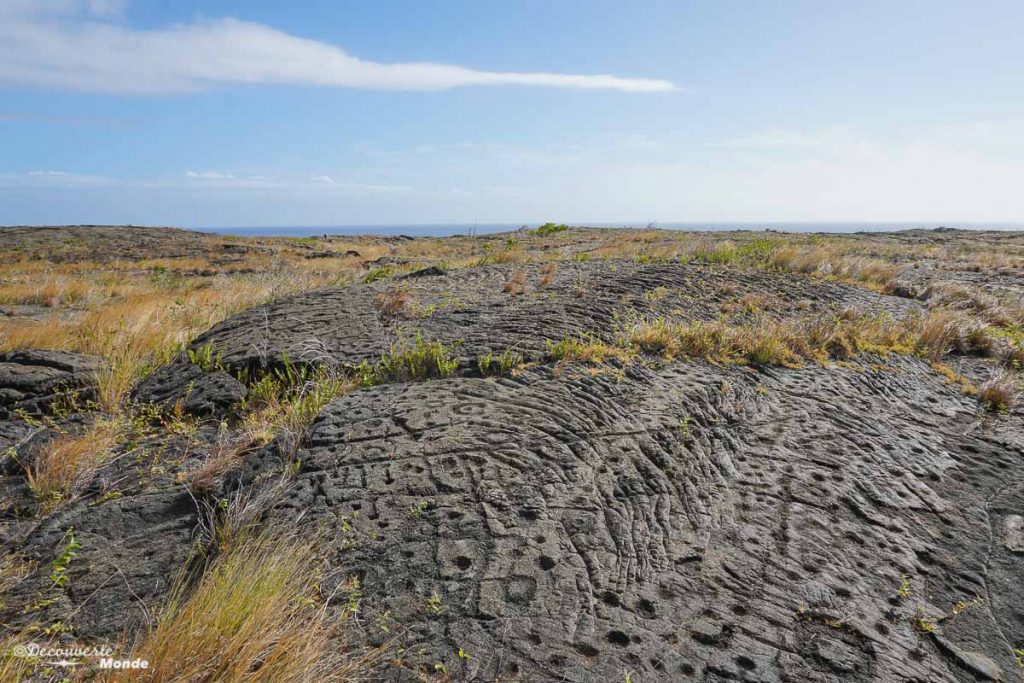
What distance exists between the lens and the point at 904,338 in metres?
6.54

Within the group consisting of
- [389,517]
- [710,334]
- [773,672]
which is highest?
[710,334]

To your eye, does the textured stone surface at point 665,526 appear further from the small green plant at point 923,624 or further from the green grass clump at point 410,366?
the green grass clump at point 410,366

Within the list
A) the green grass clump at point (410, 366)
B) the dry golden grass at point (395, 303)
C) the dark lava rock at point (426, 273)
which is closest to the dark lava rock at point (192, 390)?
the green grass clump at point (410, 366)

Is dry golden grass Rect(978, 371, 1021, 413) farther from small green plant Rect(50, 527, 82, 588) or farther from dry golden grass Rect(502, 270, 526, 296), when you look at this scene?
small green plant Rect(50, 527, 82, 588)

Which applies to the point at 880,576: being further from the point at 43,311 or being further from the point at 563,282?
Result: the point at 43,311

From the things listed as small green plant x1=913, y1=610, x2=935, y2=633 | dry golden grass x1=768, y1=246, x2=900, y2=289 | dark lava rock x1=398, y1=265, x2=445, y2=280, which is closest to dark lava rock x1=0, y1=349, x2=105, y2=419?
dark lava rock x1=398, y1=265, x2=445, y2=280

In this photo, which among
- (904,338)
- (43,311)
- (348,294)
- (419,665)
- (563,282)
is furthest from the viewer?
(43,311)

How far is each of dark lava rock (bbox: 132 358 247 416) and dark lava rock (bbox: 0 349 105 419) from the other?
1.32 feet

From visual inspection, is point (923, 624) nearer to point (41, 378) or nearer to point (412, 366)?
point (412, 366)

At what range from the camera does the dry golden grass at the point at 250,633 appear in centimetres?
202

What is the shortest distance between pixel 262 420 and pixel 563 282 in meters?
4.69

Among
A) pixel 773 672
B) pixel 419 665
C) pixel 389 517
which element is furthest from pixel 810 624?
pixel 389 517

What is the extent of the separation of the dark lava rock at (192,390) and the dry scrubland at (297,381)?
3.6 inches

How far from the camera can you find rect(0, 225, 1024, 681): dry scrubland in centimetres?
221
